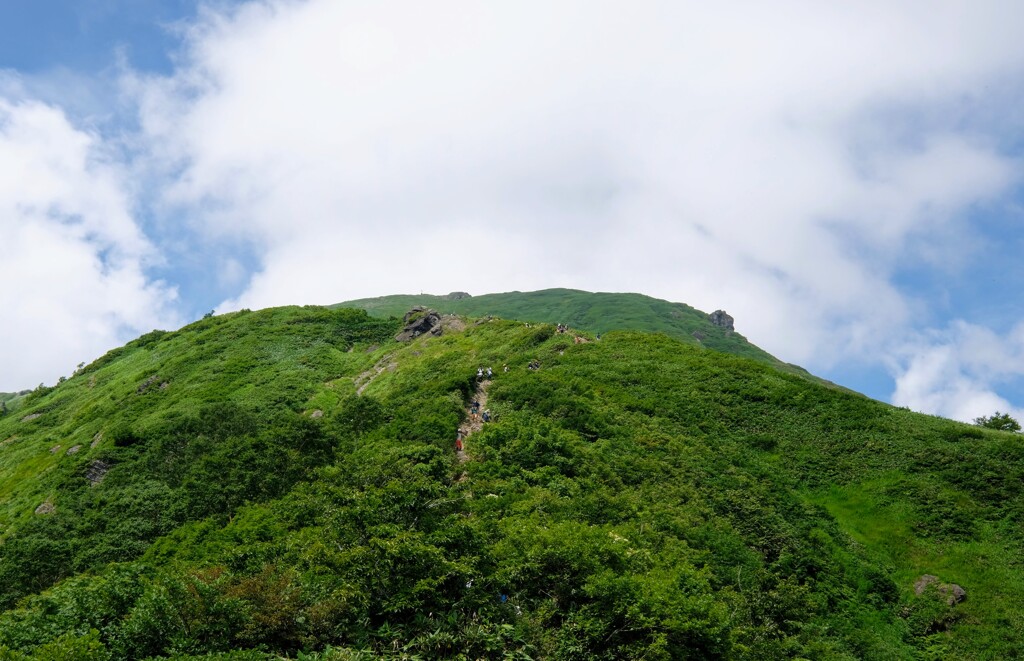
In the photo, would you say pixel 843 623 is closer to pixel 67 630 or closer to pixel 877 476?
pixel 877 476

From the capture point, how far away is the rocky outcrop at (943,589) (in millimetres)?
31656

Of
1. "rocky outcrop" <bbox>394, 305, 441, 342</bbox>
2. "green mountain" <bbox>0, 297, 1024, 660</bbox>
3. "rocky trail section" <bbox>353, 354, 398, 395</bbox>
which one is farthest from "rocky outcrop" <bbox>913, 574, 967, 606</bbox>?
"rocky outcrop" <bbox>394, 305, 441, 342</bbox>

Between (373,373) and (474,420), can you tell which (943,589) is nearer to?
(474,420)

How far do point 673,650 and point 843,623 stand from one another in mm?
13606

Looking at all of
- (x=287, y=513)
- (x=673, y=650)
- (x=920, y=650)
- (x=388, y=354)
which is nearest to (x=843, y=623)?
(x=920, y=650)

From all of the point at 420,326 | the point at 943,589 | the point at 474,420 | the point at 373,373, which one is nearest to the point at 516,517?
the point at 474,420

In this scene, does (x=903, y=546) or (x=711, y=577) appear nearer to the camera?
(x=711, y=577)

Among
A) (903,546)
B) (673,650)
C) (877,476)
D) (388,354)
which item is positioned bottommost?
(673,650)

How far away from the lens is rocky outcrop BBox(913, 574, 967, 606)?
31656 mm

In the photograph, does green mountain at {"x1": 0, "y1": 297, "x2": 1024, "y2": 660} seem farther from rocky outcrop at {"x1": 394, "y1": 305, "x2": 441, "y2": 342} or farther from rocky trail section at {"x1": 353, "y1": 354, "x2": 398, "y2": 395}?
rocky outcrop at {"x1": 394, "y1": 305, "x2": 441, "y2": 342}

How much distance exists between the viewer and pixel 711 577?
30.5m

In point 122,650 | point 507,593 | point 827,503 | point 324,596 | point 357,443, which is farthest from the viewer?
point 357,443

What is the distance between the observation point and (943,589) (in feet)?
106

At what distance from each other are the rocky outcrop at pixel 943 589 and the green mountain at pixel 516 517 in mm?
115
